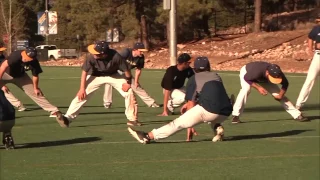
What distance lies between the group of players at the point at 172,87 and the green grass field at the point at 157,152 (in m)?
0.29

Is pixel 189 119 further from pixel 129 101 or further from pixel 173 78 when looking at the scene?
pixel 173 78

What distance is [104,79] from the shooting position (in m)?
13.5

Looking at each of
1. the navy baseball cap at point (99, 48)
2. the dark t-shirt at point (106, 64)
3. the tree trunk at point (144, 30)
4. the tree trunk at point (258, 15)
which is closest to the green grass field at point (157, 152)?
the dark t-shirt at point (106, 64)

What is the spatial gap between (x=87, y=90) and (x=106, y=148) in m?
2.89

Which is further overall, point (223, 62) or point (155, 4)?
point (155, 4)

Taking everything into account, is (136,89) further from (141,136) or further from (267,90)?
(141,136)

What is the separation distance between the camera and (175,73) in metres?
15.6

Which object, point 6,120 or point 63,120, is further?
point 63,120

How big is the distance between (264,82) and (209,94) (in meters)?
3.69

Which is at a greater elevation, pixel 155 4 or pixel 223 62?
pixel 155 4

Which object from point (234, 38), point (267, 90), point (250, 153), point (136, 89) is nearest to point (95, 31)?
point (234, 38)

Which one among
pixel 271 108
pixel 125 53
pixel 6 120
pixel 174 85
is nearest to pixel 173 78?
pixel 174 85

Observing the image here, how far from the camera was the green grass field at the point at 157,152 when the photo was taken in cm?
879

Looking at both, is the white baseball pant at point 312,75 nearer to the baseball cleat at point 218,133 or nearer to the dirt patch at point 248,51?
the baseball cleat at point 218,133
